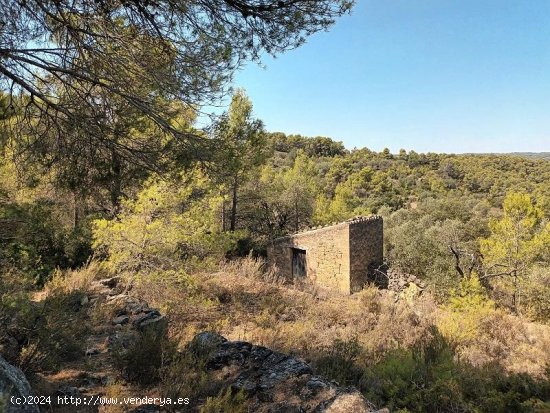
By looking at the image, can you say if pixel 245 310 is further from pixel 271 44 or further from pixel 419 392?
pixel 271 44

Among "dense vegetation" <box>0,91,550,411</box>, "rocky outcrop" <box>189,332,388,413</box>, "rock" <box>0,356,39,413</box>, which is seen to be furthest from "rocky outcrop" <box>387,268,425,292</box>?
"rock" <box>0,356,39,413</box>

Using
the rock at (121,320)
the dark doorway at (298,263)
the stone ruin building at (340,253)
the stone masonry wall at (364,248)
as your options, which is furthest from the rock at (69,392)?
the dark doorway at (298,263)

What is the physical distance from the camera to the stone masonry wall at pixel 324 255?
1458cm

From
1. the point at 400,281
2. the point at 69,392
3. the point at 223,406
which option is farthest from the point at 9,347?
the point at 400,281

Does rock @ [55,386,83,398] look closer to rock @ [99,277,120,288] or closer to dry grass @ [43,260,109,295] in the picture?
dry grass @ [43,260,109,295]

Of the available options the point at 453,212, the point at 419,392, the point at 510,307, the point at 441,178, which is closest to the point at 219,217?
the point at 510,307

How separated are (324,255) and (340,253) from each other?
0.84m

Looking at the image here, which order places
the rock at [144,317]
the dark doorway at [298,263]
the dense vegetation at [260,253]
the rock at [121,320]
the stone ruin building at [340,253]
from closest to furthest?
the dense vegetation at [260,253] < the rock at [144,317] < the rock at [121,320] < the stone ruin building at [340,253] < the dark doorway at [298,263]

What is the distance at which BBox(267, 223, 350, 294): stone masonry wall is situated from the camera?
14.6 m

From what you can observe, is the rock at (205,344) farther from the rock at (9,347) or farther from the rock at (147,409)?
the rock at (9,347)

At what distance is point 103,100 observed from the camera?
14.7 feet

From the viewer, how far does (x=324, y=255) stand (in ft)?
50.1

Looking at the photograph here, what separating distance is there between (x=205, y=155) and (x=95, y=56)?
5.58ft

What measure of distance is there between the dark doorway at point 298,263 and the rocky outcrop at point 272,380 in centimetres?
1185
